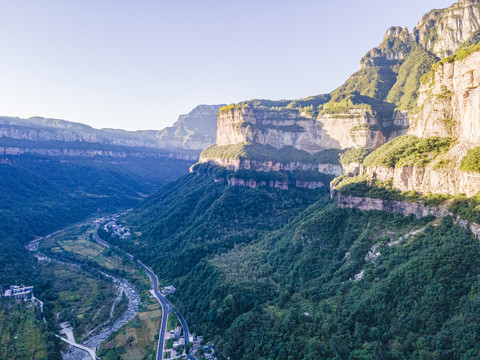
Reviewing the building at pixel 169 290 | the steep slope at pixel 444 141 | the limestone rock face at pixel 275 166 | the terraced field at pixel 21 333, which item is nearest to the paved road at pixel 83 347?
the terraced field at pixel 21 333

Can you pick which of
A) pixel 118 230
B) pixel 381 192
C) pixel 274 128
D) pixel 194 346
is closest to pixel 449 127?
pixel 381 192

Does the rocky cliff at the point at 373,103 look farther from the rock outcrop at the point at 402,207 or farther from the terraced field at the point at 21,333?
the terraced field at the point at 21,333

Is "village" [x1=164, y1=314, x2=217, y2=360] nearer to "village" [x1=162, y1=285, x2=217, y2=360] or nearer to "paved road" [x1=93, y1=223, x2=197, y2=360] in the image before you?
"village" [x1=162, y1=285, x2=217, y2=360]

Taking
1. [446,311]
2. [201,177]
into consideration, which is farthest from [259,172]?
[446,311]

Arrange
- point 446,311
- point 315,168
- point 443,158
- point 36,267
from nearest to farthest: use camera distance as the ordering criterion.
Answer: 1. point 446,311
2. point 443,158
3. point 36,267
4. point 315,168

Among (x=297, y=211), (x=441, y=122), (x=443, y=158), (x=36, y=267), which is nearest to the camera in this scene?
(x=443, y=158)

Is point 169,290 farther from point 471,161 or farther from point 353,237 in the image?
point 471,161

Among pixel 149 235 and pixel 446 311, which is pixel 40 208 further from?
pixel 446 311
